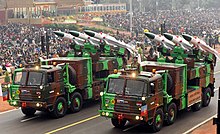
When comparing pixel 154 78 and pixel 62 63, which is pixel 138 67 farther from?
pixel 62 63

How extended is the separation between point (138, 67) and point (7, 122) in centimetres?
646

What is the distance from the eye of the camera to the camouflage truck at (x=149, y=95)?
1731cm

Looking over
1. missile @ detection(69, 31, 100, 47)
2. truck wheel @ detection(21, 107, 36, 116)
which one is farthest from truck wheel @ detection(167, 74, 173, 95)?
missile @ detection(69, 31, 100, 47)

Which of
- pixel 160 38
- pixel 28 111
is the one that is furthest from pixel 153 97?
pixel 160 38

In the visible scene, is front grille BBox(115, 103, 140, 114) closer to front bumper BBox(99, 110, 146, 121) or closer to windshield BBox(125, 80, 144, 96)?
front bumper BBox(99, 110, 146, 121)

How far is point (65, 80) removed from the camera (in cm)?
2120

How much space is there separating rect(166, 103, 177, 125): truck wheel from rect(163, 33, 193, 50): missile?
5.72 meters

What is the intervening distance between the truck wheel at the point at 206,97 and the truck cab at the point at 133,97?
4797 millimetres

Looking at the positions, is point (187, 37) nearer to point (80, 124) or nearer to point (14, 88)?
point (80, 124)

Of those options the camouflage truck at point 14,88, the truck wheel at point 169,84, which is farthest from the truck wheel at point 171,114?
the camouflage truck at point 14,88

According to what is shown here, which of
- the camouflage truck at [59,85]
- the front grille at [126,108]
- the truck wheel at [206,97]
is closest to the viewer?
the front grille at [126,108]

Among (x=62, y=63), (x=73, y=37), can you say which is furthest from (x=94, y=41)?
(x=62, y=63)

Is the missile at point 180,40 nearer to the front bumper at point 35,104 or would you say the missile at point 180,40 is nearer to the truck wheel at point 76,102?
the truck wheel at point 76,102

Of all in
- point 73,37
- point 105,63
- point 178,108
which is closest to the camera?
point 178,108
